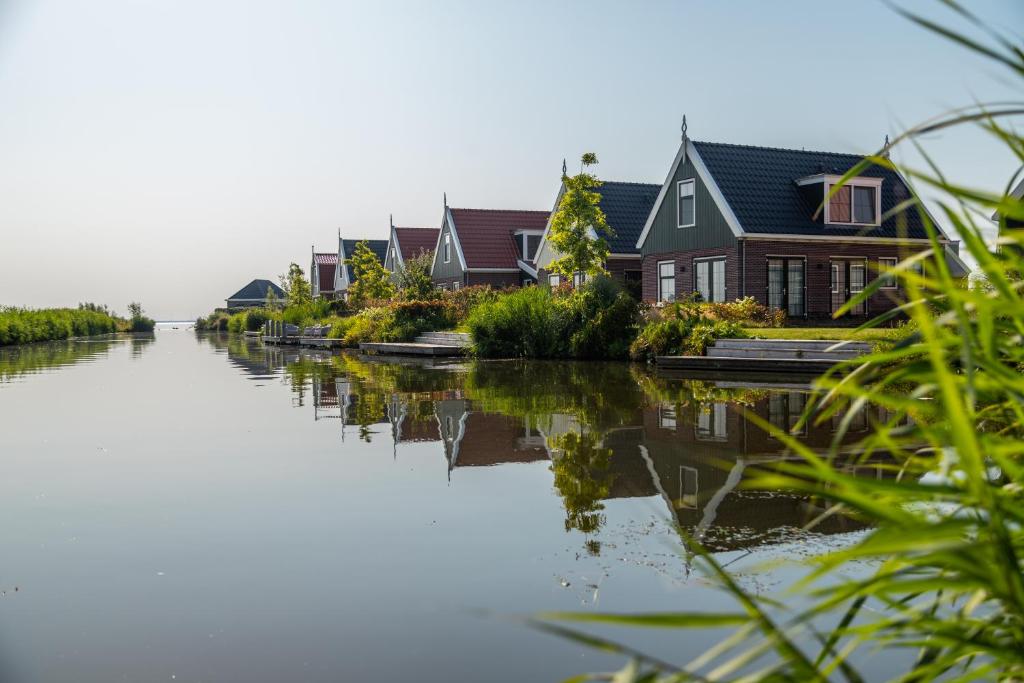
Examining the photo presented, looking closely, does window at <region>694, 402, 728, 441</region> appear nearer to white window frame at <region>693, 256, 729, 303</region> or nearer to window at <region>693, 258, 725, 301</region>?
white window frame at <region>693, 256, 729, 303</region>

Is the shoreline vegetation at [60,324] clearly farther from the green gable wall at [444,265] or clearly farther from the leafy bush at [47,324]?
the green gable wall at [444,265]

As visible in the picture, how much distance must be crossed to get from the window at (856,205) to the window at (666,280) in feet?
16.2

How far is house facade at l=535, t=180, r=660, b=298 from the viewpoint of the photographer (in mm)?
33031

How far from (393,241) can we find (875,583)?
4945 cm

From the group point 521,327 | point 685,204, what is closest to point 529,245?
point 685,204

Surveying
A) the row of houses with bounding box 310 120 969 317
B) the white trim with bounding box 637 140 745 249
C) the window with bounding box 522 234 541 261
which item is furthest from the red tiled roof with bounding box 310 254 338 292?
the white trim with bounding box 637 140 745 249

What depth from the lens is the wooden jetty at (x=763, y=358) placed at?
53.3 ft

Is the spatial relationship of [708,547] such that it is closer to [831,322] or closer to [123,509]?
[123,509]

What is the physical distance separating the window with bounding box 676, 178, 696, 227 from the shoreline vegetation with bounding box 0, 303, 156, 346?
31560 millimetres

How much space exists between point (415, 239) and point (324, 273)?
A: 18.1 metres

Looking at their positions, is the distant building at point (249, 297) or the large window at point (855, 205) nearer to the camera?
the large window at point (855, 205)

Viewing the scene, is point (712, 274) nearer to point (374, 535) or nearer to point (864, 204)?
point (864, 204)

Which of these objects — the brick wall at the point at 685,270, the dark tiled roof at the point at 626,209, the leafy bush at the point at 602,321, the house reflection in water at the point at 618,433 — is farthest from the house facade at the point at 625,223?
the house reflection in water at the point at 618,433

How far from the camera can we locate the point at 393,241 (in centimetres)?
5003
